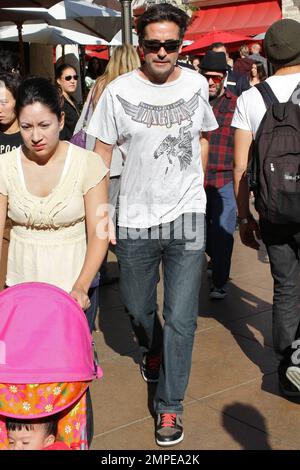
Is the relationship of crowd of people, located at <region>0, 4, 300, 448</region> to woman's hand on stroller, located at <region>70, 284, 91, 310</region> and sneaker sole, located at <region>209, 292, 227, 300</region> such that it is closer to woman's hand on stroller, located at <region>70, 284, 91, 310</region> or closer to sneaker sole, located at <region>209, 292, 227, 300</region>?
woman's hand on stroller, located at <region>70, 284, 91, 310</region>

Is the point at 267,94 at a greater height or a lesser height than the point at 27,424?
greater

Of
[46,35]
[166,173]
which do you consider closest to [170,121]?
[166,173]

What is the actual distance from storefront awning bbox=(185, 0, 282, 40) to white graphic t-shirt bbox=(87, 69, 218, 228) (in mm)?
25471

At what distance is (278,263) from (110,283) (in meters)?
3.22

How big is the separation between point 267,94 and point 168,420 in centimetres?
187

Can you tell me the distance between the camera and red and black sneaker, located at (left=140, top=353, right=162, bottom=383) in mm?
5016

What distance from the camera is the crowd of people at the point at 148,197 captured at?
361 centimetres

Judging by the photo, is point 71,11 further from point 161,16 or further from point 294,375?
point 294,375

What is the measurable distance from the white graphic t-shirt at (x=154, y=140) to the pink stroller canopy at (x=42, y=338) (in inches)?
58.5

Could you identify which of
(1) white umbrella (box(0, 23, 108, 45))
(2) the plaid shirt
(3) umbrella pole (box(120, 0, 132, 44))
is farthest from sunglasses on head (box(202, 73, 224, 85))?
(1) white umbrella (box(0, 23, 108, 45))

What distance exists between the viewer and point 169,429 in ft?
14.0

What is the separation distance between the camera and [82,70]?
21.1 meters
